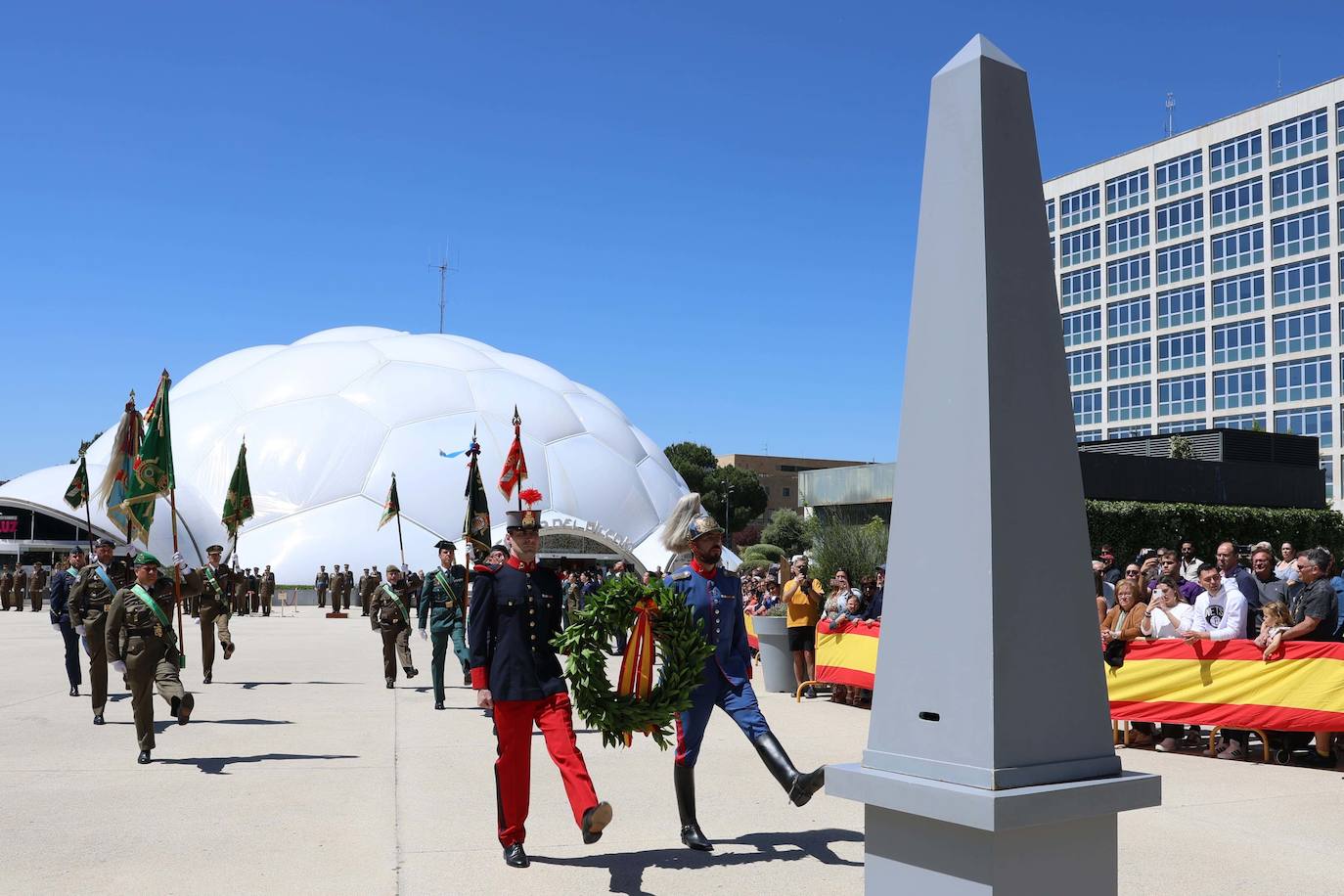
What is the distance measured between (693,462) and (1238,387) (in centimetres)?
4968

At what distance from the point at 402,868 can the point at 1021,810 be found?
12.9 feet

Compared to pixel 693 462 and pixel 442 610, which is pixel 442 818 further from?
pixel 693 462

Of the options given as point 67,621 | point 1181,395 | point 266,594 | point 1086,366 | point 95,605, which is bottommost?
point 266,594

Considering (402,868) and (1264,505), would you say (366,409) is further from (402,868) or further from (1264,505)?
(402,868)

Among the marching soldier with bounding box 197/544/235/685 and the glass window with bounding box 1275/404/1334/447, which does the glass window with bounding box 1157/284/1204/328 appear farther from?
the marching soldier with bounding box 197/544/235/685

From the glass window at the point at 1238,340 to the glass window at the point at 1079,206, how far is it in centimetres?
1160

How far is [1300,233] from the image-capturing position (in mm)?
57875

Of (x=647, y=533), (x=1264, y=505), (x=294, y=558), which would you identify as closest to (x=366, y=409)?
(x=294, y=558)

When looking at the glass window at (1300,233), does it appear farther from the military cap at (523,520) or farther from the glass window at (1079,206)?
the military cap at (523,520)

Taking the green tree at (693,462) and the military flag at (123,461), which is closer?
the military flag at (123,461)

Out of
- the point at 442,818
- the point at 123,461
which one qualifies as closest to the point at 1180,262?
the point at 123,461

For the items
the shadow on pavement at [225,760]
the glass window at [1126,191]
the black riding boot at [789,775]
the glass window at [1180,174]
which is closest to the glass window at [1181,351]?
the glass window at [1180,174]

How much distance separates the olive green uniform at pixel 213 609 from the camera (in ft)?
52.9

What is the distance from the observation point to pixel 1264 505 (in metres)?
45.0
